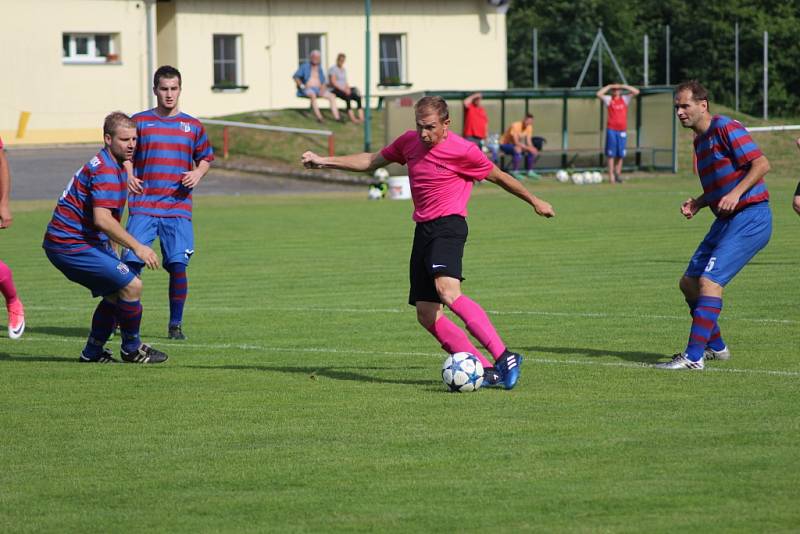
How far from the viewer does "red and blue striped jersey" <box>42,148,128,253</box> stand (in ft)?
34.0

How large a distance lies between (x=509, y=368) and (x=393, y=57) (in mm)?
40233

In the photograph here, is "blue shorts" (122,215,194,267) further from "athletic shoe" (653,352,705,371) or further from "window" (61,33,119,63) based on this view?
"window" (61,33,119,63)

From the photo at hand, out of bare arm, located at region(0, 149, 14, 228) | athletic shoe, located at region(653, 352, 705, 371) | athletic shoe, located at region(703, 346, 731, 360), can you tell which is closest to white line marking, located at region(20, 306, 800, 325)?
athletic shoe, located at region(703, 346, 731, 360)

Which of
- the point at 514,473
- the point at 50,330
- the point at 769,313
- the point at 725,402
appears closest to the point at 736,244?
the point at 725,402

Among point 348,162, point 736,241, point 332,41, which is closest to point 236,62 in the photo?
point 332,41

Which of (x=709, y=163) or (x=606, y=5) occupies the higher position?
(x=606, y=5)

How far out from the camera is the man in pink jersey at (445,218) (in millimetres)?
9312

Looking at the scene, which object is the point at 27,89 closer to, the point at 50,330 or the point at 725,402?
the point at 50,330

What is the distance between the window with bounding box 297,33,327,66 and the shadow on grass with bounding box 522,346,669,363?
36.7 m

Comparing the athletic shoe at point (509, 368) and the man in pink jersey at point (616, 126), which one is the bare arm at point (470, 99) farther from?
the athletic shoe at point (509, 368)

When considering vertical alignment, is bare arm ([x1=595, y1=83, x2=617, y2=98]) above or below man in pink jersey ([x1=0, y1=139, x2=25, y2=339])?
above

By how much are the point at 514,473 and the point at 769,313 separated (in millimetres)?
6703

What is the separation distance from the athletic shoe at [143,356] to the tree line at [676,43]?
4785 cm

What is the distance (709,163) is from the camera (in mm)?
10406
